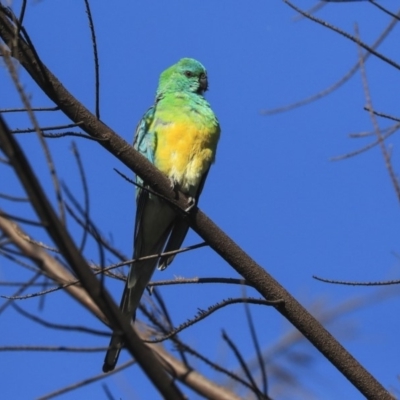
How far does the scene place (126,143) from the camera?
139 inches

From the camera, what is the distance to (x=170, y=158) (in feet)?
16.6

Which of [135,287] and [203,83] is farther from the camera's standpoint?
[203,83]

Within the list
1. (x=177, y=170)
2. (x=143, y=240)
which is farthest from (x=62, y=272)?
(x=177, y=170)

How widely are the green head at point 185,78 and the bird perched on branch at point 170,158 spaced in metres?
0.30

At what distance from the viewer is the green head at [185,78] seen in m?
5.84

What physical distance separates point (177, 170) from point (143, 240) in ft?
2.01

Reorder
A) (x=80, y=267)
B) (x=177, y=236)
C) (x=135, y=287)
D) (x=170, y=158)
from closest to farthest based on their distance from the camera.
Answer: (x=80, y=267) → (x=135, y=287) → (x=170, y=158) → (x=177, y=236)

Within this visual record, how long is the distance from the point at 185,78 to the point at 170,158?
1.13 meters

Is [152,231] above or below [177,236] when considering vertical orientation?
above

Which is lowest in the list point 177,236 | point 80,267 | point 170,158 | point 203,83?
point 80,267

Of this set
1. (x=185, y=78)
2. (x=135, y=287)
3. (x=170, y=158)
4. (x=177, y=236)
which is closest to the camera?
(x=135, y=287)

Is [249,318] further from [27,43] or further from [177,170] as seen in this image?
[177,170]

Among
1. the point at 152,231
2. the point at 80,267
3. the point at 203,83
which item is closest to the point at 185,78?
the point at 203,83

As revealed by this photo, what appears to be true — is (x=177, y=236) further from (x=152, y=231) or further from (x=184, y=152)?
(x=184, y=152)
